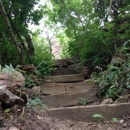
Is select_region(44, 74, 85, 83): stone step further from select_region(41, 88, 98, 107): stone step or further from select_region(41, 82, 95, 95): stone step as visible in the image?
select_region(41, 88, 98, 107): stone step

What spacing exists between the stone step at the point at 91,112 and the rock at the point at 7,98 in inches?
27.5

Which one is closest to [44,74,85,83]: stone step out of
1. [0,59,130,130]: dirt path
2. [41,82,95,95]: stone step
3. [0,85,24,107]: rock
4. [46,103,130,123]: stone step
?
[41,82,95,95]: stone step

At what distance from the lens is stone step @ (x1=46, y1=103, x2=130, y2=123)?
7.59ft

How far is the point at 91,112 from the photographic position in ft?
7.71

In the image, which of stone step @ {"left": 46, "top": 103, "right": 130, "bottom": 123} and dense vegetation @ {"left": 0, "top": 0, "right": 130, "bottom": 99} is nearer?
stone step @ {"left": 46, "top": 103, "right": 130, "bottom": 123}

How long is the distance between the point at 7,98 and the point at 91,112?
1.14 m

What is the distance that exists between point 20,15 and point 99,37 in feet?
7.06

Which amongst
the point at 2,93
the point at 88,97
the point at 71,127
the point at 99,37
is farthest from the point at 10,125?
the point at 99,37

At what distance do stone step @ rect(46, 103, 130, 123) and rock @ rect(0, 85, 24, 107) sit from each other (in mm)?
699

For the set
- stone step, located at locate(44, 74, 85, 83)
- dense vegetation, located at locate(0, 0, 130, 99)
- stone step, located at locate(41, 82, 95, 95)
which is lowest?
stone step, located at locate(41, 82, 95, 95)

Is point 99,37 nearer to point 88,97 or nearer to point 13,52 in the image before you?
point 88,97

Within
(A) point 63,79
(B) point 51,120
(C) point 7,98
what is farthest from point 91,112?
(A) point 63,79

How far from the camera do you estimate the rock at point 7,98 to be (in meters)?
1.63

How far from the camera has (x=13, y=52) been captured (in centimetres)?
494
